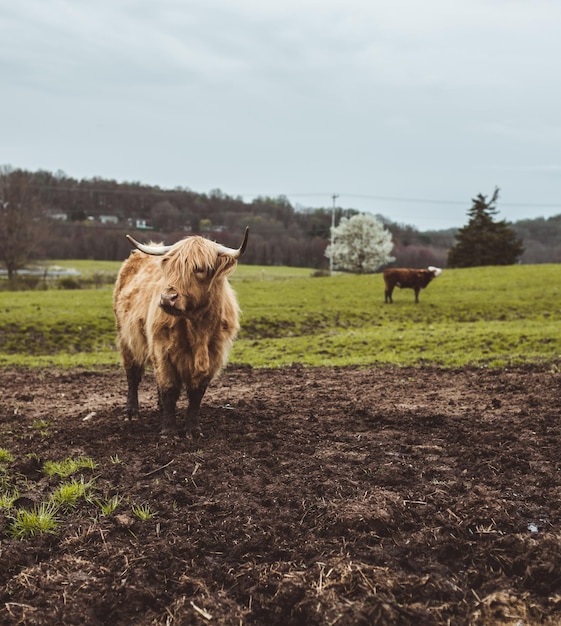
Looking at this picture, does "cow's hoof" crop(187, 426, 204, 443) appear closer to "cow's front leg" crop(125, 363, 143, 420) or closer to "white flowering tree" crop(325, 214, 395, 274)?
"cow's front leg" crop(125, 363, 143, 420)

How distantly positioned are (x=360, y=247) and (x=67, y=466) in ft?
197

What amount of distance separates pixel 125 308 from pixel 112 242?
203 ft

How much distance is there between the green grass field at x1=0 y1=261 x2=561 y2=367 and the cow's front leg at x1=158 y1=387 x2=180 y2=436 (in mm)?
6270

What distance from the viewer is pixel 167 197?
68.6 m

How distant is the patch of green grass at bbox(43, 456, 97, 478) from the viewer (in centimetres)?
475

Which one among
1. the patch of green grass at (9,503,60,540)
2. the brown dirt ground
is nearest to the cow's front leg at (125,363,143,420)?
the brown dirt ground

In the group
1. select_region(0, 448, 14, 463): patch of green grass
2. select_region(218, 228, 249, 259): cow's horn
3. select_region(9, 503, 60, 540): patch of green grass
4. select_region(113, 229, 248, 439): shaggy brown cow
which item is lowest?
select_region(0, 448, 14, 463): patch of green grass

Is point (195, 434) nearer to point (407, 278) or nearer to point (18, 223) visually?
point (407, 278)

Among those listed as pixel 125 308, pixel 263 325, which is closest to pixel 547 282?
pixel 263 325

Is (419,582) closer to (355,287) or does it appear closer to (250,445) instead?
(250,445)

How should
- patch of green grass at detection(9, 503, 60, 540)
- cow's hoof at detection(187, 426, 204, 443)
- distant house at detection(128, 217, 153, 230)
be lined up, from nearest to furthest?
patch of green grass at detection(9, 503, 60, 540), cow's hoof at detection(187, 426, 204, 443), distant house at detection(128, 217, 153, 230)

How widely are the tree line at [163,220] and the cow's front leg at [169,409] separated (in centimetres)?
4622

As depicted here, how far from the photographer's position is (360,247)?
63.2 m

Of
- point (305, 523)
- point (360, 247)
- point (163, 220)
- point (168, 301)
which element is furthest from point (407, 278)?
point (163, 220)
